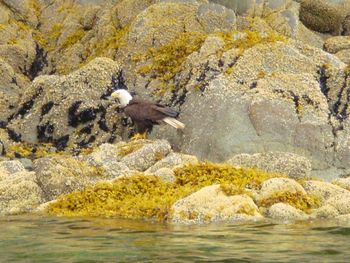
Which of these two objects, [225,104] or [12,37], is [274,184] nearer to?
[225,104]

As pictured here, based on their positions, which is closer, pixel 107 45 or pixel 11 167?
pixel 11 167

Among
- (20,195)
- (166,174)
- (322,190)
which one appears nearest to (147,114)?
(166,174)

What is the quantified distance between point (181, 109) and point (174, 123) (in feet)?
3.93

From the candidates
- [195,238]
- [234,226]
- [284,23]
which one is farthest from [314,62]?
[195,238]

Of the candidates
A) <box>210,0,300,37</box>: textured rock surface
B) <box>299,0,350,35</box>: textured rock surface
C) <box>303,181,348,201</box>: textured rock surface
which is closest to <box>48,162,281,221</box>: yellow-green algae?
<box>303,181,348,201</box>: textured rock surface

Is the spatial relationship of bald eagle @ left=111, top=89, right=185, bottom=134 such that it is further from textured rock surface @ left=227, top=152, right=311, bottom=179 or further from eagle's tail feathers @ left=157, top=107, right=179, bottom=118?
textured rock surface @ left=227, top=152, right=311, bottom=179

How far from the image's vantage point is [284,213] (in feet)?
48.3

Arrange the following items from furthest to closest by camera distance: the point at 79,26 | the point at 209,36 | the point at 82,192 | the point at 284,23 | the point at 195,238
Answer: the point at 79,26, the point at 284,23, the point at 209,36, the point at 82,192, the point at 195,238

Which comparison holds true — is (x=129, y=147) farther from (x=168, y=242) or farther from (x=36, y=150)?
(x=168, y=242)

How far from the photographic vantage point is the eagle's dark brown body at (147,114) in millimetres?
23328

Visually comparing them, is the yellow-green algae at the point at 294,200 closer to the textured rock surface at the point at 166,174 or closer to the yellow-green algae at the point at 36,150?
the textured rock surface at the point at 166,174

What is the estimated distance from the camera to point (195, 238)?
1190 cm

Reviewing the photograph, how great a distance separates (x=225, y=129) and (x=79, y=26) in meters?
13.6

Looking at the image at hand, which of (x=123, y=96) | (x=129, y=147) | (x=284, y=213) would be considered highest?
(x=123, y=96)
